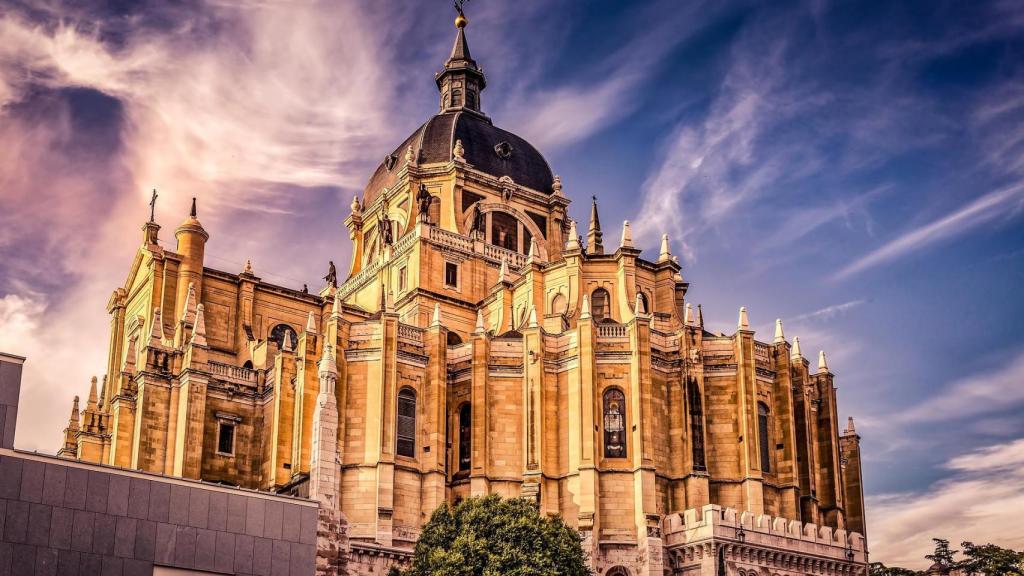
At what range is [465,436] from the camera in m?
63.8

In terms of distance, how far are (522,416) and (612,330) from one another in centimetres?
630

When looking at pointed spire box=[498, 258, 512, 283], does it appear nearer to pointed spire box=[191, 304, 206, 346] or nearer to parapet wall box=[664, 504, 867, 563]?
pointed spire box=[191, 304, 206, 346]

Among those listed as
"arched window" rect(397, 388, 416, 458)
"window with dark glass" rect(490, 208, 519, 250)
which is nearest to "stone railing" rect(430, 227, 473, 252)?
"window with dark glass" rect(490, 208, 519, 250)

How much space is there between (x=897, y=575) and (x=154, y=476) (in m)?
48.1

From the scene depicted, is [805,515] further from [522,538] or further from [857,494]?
[522,538]

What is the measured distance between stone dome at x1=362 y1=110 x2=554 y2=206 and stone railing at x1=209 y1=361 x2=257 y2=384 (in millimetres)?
23549

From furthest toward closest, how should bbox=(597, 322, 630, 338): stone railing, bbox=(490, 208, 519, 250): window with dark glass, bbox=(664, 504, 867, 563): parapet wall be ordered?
1. bbox=(490, 208, 519, 250): window with dark glass
2. bbox=(597, 322, 630, 338): stone railing
3. bbox=(664, 504, 867, 563): parapet wall

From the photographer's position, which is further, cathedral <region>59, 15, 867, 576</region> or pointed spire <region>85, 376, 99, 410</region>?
pointed spire <region>85, 376, 99, 410</region>

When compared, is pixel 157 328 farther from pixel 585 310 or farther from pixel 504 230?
pixel 504 230

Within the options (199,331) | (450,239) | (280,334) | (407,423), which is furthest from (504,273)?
(199,331)

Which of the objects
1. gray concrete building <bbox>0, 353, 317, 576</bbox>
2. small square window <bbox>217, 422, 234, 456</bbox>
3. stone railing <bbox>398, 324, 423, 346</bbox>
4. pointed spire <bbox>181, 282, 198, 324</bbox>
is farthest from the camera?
pointed spire <bbox>181, 282, 198, 324</bbox>

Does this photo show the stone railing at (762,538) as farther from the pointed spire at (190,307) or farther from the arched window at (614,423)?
the pointed spire at (190,307)

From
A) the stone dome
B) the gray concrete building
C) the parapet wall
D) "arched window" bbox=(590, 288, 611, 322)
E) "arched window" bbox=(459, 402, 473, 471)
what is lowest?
the gray concrete building

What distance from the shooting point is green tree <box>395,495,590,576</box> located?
50312mm
